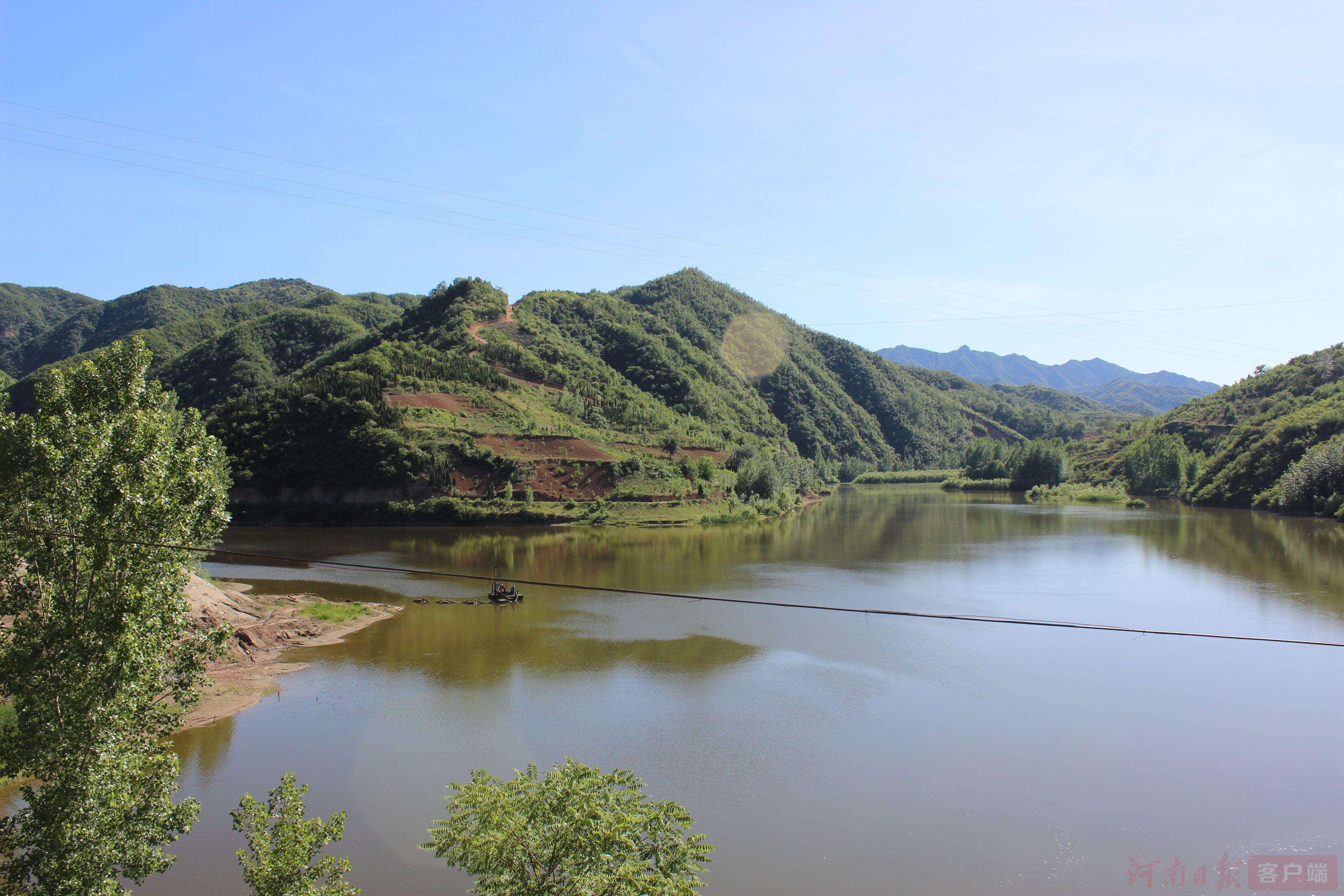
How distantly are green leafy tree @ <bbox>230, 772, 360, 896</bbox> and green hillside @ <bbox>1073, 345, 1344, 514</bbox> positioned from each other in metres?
69.9

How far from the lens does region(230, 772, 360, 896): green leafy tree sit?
7.85 meters

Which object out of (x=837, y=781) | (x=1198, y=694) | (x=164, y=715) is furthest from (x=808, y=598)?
(x=164, y=715)

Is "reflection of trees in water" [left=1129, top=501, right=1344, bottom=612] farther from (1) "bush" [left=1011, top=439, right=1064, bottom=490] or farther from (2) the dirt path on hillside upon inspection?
(2) the dirt path on hillside

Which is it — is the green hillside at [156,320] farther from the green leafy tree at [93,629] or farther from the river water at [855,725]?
the green leafy tree at [93,629]

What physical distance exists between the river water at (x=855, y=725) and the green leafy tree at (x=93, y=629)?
3.42 meters

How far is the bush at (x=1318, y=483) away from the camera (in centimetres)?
5694

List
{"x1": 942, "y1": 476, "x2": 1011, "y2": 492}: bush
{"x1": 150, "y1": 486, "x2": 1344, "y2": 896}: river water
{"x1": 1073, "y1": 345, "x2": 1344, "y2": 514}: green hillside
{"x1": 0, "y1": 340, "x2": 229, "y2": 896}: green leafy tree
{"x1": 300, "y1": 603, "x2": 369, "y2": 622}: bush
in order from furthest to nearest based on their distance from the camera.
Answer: {"x1": 942, "y1": 476, "x2": 1011, "y2": 492}: bush, {"x1": 1073, "y1": 345, "x2": 1344, "y2": 514}: green hillside, {"x1": 300, "y1": 603, "x2": 369, "y2": 622}: bush, {"x1": 150, "y1": 486, "x2": 1344, "y2": 896}: river water, {"x1": 0, "y1": 340, "x2": 229, "y2": 896}: green leafy tree

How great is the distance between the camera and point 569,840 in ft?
27.5

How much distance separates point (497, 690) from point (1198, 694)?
17.4 metres

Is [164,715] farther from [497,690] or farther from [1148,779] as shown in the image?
[1148,779]

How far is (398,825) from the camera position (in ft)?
42.2

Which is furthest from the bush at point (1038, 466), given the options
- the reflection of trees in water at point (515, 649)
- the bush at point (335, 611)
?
the bush at point (335, 611)

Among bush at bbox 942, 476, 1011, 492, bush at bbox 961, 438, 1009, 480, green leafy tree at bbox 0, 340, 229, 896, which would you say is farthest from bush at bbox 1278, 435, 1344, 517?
green leafy tree at bbox 0, 340, 229, 896

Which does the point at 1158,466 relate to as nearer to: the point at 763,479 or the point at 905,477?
the point at 905,477
